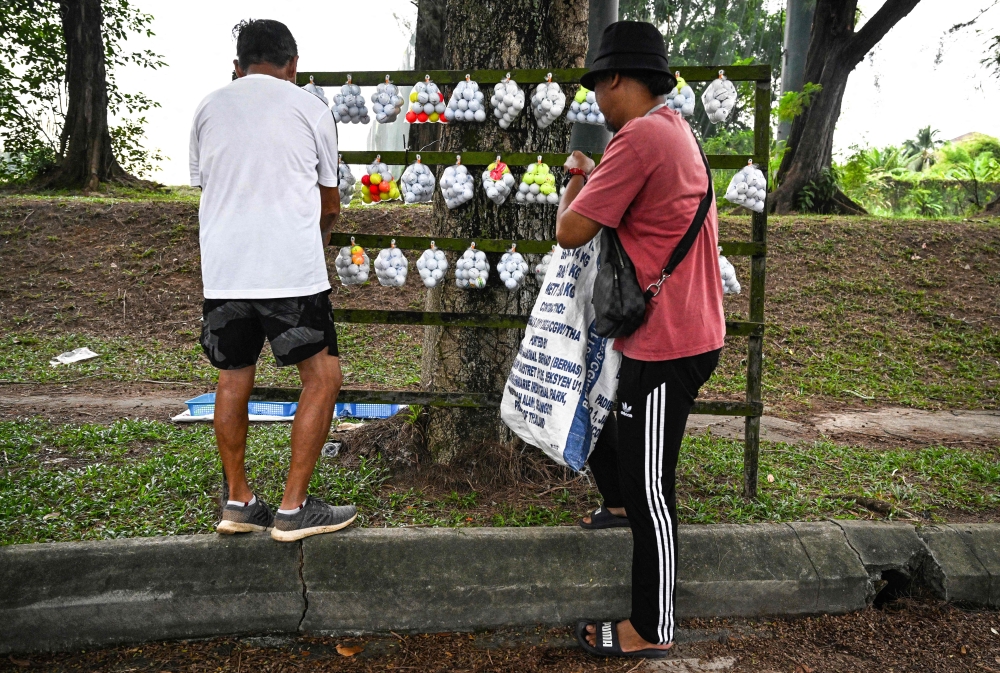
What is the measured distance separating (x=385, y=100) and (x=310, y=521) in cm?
179

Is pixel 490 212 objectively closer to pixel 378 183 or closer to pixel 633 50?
pixel 378 183

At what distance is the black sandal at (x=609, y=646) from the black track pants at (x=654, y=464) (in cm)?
7

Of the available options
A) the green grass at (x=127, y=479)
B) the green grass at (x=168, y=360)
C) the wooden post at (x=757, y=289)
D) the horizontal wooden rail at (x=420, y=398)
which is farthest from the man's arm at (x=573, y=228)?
the green grass at (x=168, y=360)

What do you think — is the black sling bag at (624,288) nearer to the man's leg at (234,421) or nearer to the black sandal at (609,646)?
the black sandal at (609,646)

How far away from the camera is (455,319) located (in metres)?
3.29

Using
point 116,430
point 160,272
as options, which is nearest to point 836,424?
point 116,430

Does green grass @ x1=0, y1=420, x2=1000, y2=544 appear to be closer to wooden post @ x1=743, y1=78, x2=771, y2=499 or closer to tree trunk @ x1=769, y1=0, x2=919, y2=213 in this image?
wooden post @ x1=743, y1=78, x2=771, y2=499

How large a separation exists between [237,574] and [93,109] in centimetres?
1060

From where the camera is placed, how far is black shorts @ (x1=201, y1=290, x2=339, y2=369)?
269cm

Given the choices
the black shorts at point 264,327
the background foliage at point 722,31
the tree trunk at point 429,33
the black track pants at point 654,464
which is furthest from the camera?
the background foliage at point 722,31

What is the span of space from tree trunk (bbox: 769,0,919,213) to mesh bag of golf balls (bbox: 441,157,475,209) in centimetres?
788

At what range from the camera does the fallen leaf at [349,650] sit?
8.78 ft

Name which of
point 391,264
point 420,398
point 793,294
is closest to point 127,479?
point 420,398

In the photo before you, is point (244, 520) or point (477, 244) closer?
point (244, 520)
